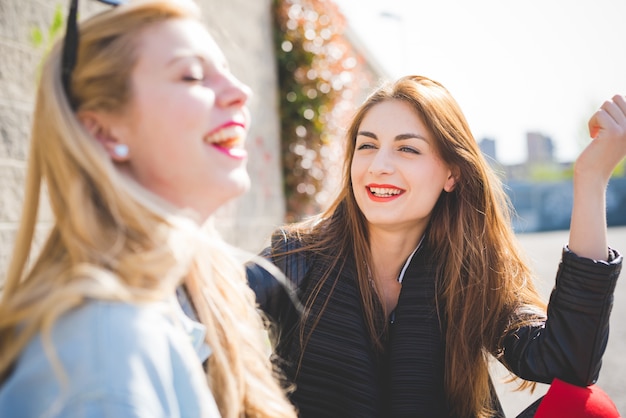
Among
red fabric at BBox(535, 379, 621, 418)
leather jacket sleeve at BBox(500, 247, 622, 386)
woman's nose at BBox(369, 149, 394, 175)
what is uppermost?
woman's nose at BBox(369, 149, 394, 175)

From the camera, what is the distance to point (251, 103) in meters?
4.66

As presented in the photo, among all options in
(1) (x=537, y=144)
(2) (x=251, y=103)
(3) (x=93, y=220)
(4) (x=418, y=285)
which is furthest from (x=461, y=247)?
(1) (x=537, y=144)

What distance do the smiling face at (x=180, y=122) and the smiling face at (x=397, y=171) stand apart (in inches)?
48.0

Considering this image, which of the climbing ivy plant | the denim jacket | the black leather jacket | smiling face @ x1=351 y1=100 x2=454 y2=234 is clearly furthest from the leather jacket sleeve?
the climbing ivy plant

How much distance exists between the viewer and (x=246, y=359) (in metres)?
1.50

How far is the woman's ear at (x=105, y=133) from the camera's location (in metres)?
1.21

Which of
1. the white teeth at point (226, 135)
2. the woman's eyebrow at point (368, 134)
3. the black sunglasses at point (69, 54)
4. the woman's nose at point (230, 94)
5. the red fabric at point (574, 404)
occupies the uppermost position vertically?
the black sunglasses at point (69, 54)

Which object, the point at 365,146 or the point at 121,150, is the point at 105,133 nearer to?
the point at 121,150

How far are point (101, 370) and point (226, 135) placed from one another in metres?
0.63

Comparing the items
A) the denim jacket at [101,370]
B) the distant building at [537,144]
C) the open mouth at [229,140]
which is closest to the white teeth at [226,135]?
the open mouth at [229,140]

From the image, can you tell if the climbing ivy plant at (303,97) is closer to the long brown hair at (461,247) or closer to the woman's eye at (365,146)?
the long brown hair at (461,247)

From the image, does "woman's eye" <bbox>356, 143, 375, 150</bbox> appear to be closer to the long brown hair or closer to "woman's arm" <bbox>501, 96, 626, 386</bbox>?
the long brown hair

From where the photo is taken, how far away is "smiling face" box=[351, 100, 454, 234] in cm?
244

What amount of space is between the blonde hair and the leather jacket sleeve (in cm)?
120
